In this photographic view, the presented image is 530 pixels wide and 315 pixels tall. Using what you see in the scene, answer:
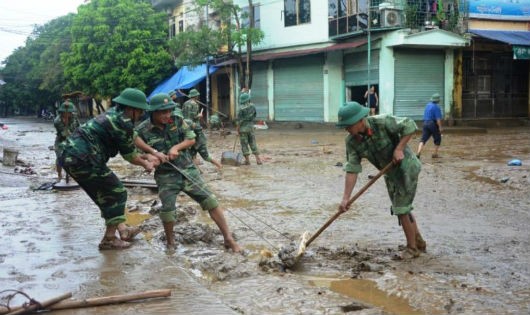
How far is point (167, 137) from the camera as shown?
17.7ft

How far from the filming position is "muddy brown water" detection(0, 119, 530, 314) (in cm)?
398

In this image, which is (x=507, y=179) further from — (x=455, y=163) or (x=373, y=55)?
(x=373, y=55)

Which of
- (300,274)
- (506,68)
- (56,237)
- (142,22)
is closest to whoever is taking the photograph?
(300,274)

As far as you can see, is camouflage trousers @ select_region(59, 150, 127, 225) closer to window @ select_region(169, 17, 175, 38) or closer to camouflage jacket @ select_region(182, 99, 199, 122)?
camouflage jacket @ select_region(182, 99, 199, 122)

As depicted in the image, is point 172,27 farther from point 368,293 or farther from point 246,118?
point 368,293

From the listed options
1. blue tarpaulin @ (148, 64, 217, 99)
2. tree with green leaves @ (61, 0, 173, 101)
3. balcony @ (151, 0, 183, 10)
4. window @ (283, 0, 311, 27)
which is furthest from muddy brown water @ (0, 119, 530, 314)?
balcony @ (151, 0, 183, 10)

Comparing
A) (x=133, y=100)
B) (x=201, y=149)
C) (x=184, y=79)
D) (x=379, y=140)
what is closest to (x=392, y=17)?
(x=184, y=79)

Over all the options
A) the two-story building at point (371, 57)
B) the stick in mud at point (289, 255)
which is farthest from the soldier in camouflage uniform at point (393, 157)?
the two-story building at point (371, 57)

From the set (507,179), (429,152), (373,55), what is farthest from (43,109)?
(507,179)

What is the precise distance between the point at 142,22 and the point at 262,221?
27.5 metres

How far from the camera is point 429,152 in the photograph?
1396cm

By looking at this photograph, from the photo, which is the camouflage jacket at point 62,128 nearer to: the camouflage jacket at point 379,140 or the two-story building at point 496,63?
the camouflage jacket at point 379,140

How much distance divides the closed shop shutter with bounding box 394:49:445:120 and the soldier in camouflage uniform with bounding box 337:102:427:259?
16836 millimetres

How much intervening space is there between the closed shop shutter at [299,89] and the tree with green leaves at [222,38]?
1.72m
